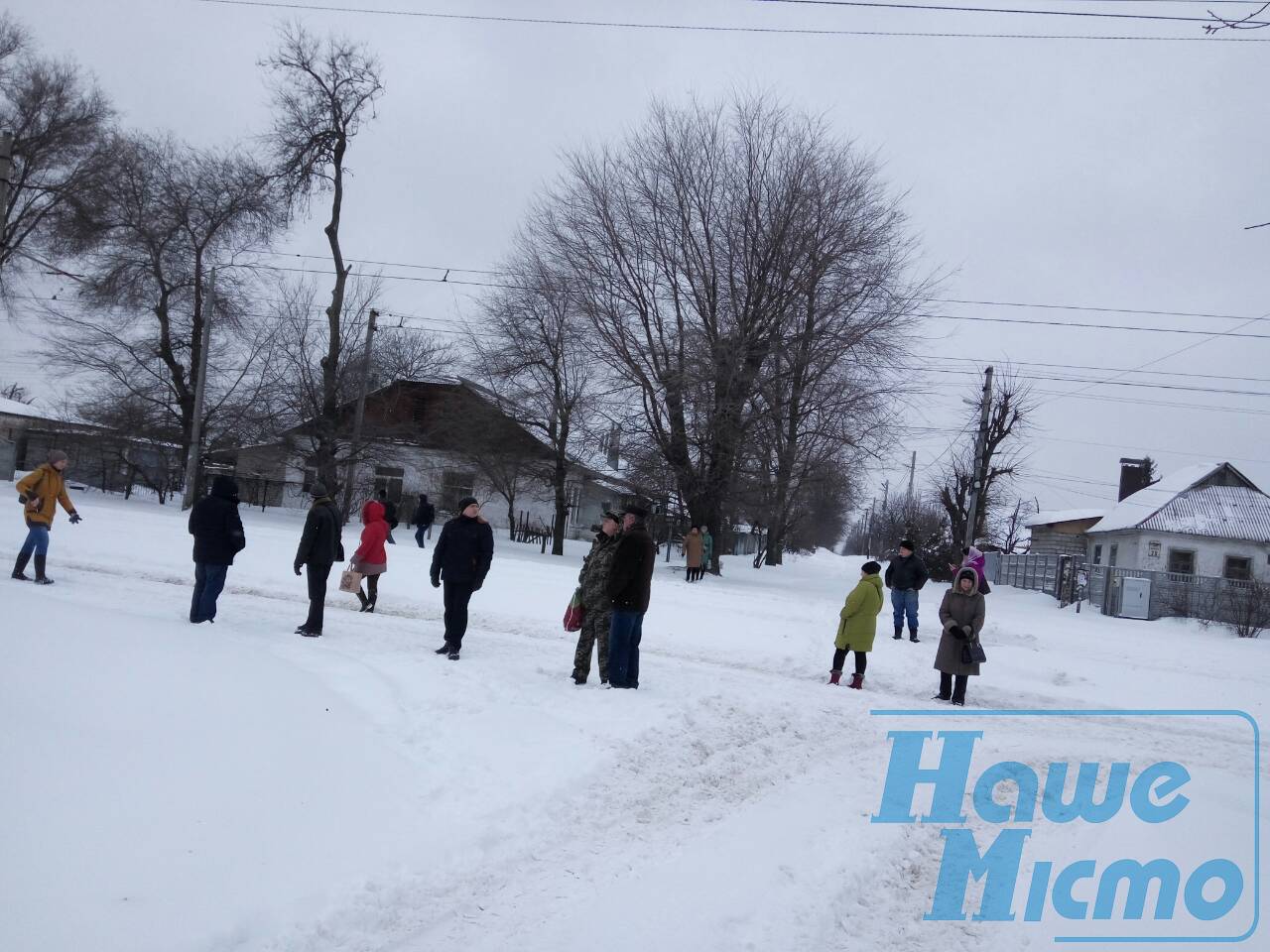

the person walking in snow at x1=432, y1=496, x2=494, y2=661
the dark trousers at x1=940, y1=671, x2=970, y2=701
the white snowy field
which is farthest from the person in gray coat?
the person walking in snow at x1=432, y1=496, x2=494, y2=661

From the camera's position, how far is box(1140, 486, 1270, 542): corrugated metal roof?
135 feet

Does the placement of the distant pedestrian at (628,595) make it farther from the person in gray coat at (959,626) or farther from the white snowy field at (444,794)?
the person in gray coat at (959,626)

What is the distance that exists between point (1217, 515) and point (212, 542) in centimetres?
4263

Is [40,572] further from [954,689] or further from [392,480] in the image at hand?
[392,480]

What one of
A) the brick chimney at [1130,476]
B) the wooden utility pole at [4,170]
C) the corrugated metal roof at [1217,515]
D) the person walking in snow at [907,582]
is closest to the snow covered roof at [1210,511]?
the corrugated metal roof at [1217,515]

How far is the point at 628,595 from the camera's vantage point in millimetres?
9766

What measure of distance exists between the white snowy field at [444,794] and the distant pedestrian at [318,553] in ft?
0.97

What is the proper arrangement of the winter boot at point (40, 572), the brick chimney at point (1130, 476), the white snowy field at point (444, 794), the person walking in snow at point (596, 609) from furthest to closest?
the brick chimney at point (1130, 476), the winter boot at point (40, 572), the person walking in snow at point (596, 609), the white snowy field at point (444, 794)

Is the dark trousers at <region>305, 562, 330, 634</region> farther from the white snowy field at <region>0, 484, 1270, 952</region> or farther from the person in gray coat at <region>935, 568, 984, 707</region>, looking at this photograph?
the person in gray coat at <region>935, 568, 984, 707</region>

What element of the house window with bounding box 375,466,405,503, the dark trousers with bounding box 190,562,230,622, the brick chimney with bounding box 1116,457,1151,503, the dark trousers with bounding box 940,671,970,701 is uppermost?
the brick chimney with bounding box 1116,457,1151,503

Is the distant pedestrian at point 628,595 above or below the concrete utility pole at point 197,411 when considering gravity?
below

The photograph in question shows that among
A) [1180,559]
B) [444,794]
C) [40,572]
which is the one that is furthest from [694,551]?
[1180,559]

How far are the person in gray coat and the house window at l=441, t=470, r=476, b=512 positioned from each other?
3017cm

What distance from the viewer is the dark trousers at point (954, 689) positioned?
12055 mm
